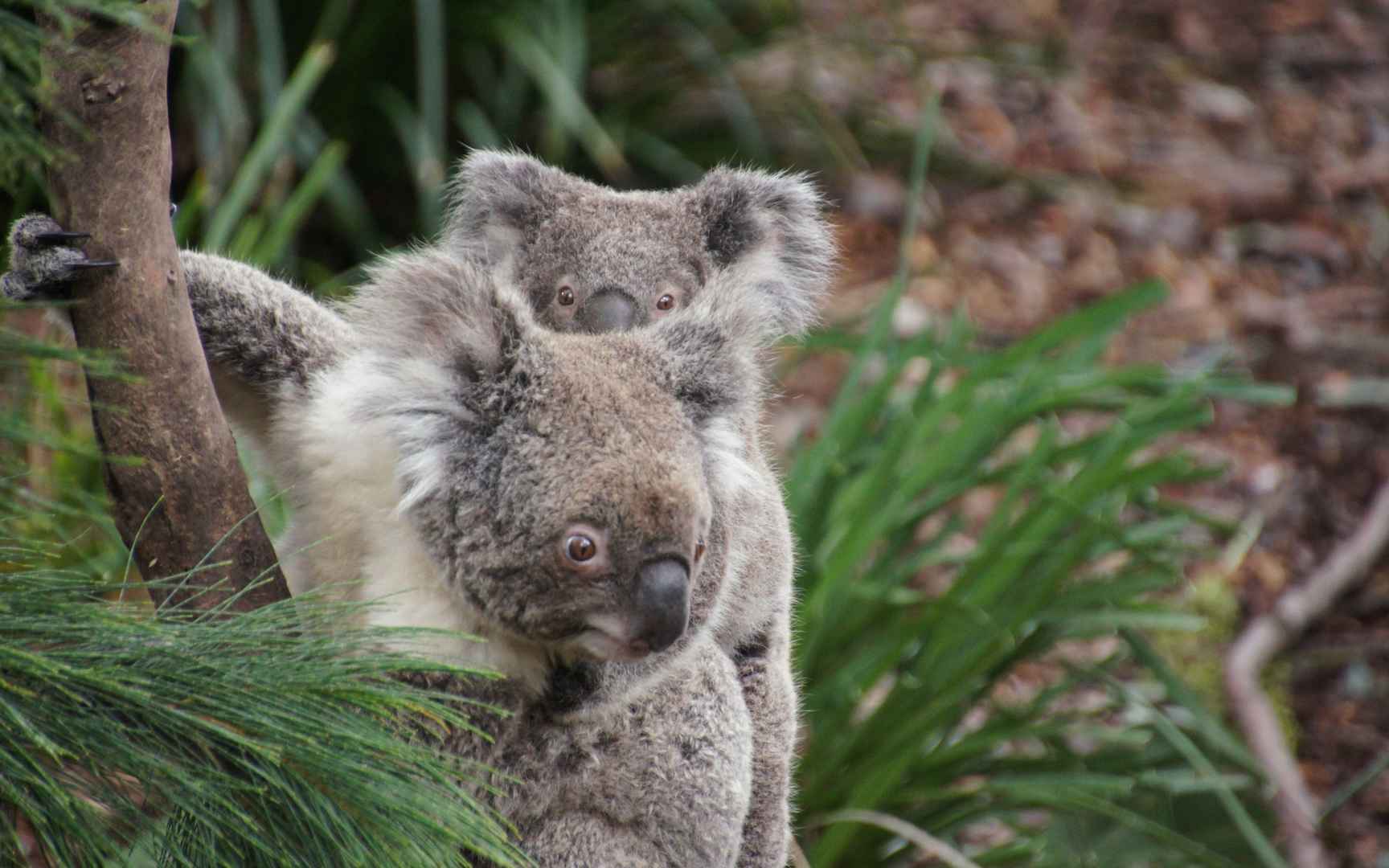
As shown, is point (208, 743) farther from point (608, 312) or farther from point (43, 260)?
point (608, 312)

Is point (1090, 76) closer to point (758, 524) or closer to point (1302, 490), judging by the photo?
→ point (1302, 490)

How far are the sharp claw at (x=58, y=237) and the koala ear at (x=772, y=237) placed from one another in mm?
1412

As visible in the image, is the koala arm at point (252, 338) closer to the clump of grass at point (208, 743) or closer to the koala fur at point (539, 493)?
the koala fur at point (539, 493)

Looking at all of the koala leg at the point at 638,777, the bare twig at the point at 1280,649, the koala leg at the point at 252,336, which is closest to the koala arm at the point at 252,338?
the koala leg at the point at 252,336

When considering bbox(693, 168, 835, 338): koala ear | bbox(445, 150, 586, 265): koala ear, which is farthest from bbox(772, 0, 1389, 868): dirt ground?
bbox(445, 150, 586, 265): koala ear

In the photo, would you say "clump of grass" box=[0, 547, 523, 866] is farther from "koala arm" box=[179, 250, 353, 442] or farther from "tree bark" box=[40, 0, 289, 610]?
"koala arm" box=[179, 250, 353, 442]

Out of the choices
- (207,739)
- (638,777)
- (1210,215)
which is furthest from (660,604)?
(1210,215)

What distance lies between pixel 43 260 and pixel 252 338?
0.46 m

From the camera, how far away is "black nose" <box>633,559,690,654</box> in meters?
1.88

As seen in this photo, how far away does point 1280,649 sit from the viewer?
224 inches

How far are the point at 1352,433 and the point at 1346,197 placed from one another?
170 cm

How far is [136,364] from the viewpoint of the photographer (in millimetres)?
1863

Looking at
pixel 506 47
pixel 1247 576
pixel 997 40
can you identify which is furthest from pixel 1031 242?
pixel 506 47

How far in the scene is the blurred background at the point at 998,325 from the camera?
4051mm
